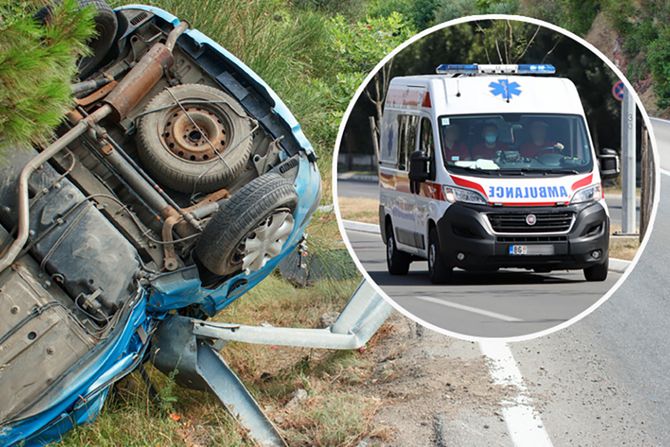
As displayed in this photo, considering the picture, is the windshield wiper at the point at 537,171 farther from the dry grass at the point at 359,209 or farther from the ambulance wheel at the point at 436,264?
the dry grass at the point at 359,209

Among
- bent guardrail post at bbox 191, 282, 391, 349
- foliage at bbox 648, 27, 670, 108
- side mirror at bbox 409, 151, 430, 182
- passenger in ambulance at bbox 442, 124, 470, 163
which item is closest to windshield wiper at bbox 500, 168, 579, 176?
passenger in ambulance at bbox 442, 124, 470, 163

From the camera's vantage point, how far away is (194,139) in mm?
7637

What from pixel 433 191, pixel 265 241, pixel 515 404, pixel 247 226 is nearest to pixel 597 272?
pixel 433 191

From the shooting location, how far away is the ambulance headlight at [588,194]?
474 centimetres

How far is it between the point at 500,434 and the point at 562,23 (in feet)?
147

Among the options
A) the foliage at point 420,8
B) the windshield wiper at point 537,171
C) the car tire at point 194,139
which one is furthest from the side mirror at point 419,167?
the foliage at point 420,8

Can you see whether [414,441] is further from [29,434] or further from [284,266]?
[284,266]

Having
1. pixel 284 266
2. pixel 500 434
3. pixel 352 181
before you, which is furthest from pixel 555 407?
pixel 284 266

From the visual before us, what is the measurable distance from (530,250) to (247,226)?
8.57ft

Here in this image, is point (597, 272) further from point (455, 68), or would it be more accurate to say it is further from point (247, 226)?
point (247, 226)

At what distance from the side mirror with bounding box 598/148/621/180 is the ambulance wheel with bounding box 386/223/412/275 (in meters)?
0.92

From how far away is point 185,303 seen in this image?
7.39 m

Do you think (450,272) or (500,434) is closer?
(450,272)

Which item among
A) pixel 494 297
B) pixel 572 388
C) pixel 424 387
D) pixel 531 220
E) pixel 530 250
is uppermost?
pixel 531 220
